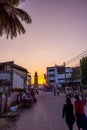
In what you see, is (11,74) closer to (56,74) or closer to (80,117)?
(80,117)

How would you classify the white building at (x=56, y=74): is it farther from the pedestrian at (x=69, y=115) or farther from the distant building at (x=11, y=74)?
the pedestrian at (x=69, y=115)

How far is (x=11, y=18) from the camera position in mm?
15156

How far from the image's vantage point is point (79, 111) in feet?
33.5

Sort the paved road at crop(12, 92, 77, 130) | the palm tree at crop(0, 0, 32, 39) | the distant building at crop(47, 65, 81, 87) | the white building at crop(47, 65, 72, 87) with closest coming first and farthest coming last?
the paved road at crop(12, 92, 77, 130) → the palm tree at crop(0, 0, 32, 39) → the distant building at crop(47, 65, 81, 87) → the white building at crop(47, 65, 72, 87)

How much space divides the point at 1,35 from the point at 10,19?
134cm

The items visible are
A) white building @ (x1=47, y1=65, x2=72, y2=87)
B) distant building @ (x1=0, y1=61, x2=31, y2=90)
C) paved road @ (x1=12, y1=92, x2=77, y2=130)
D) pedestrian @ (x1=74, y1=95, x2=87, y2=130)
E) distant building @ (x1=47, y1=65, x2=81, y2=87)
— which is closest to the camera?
pedestrian @ (x1=74, y1=95, x2=87, y2=130)

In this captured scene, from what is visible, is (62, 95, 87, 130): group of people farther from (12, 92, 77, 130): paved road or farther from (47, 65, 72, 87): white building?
(47, 65, 72, 87): white building

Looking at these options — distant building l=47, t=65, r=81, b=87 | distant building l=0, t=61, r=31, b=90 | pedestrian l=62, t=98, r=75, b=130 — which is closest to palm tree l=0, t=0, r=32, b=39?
pedestrian l=62, t=98, r=75, b=130

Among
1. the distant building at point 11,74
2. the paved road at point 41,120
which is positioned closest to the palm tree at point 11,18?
the paved road at point 41,120

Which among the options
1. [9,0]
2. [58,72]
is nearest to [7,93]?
[9,0]

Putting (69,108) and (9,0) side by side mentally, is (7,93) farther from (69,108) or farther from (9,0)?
(69,108)

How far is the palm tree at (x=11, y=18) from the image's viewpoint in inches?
569

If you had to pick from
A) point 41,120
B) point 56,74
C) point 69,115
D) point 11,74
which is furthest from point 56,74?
point 69,115

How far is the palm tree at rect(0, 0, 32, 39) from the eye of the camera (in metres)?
14.4
